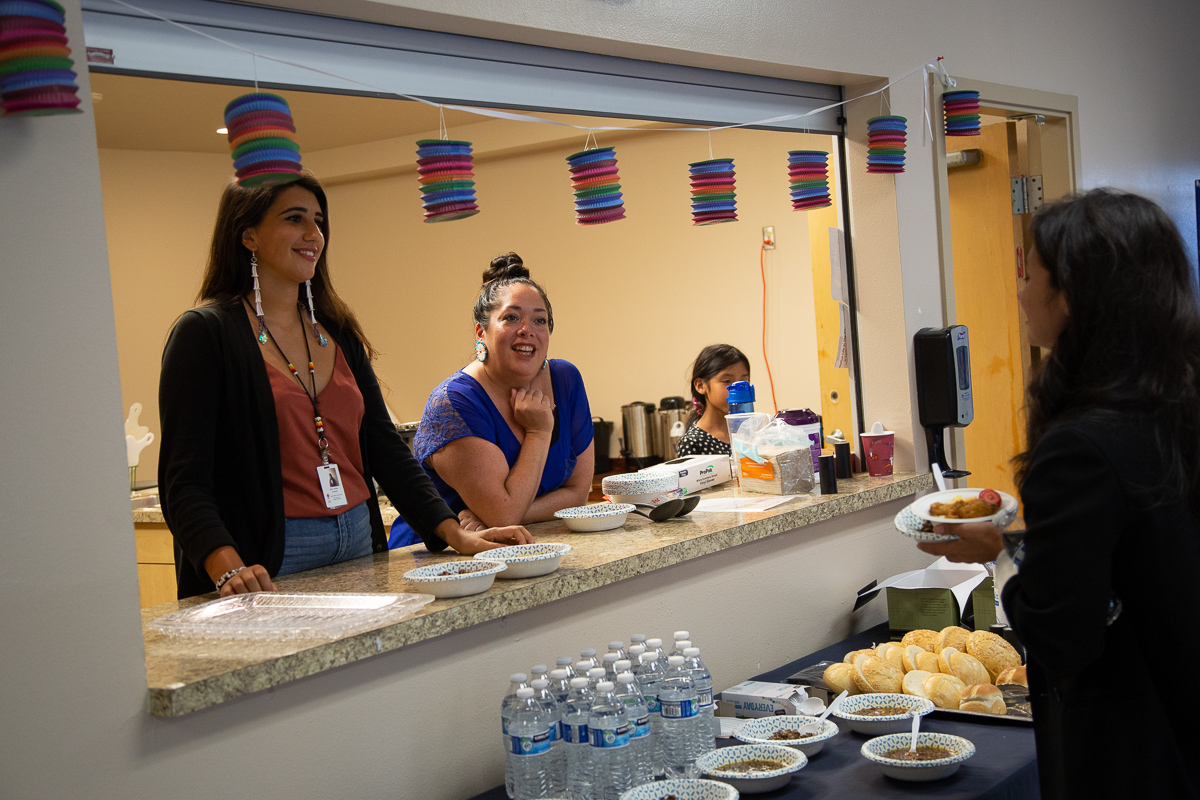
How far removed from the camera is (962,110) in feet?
10.8

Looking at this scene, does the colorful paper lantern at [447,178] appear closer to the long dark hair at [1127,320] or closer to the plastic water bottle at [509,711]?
the plastic water bottle at [509,711]

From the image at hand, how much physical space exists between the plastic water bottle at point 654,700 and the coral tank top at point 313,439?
0.71 m

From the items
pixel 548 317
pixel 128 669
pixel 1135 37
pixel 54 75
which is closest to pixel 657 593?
pixel 548 317

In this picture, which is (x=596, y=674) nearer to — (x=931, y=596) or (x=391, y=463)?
(x=391, y=463)

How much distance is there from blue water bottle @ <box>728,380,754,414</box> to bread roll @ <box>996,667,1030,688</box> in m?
1.13

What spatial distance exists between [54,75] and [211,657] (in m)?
0.86

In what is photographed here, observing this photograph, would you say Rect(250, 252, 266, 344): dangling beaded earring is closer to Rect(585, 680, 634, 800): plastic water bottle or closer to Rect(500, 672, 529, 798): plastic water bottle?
Rect(500, 672, 529, 798): plastic water bottle

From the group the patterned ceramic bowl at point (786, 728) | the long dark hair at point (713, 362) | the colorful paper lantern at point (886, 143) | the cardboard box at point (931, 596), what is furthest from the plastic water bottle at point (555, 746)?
the long dark hair at point (713, 362)

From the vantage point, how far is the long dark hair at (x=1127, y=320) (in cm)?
140

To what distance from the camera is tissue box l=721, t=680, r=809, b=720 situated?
211 centimetres

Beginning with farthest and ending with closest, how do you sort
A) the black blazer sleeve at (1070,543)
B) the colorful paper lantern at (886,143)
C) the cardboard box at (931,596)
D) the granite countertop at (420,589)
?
the colorful paper lantern at (886,143) < the cardboard box at (931,596) < the granite countertop at (420,589) < the black blazer sleeve at (1070,543)

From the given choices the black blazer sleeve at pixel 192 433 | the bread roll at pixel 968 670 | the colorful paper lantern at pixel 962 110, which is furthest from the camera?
the colorful paper lantern at pixel 962 110

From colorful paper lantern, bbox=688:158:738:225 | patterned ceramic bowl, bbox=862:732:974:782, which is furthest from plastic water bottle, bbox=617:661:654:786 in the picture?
colorful paper lantern, bbox=688:158:738:225

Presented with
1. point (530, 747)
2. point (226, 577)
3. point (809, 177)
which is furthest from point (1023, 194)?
point (226, 577)
